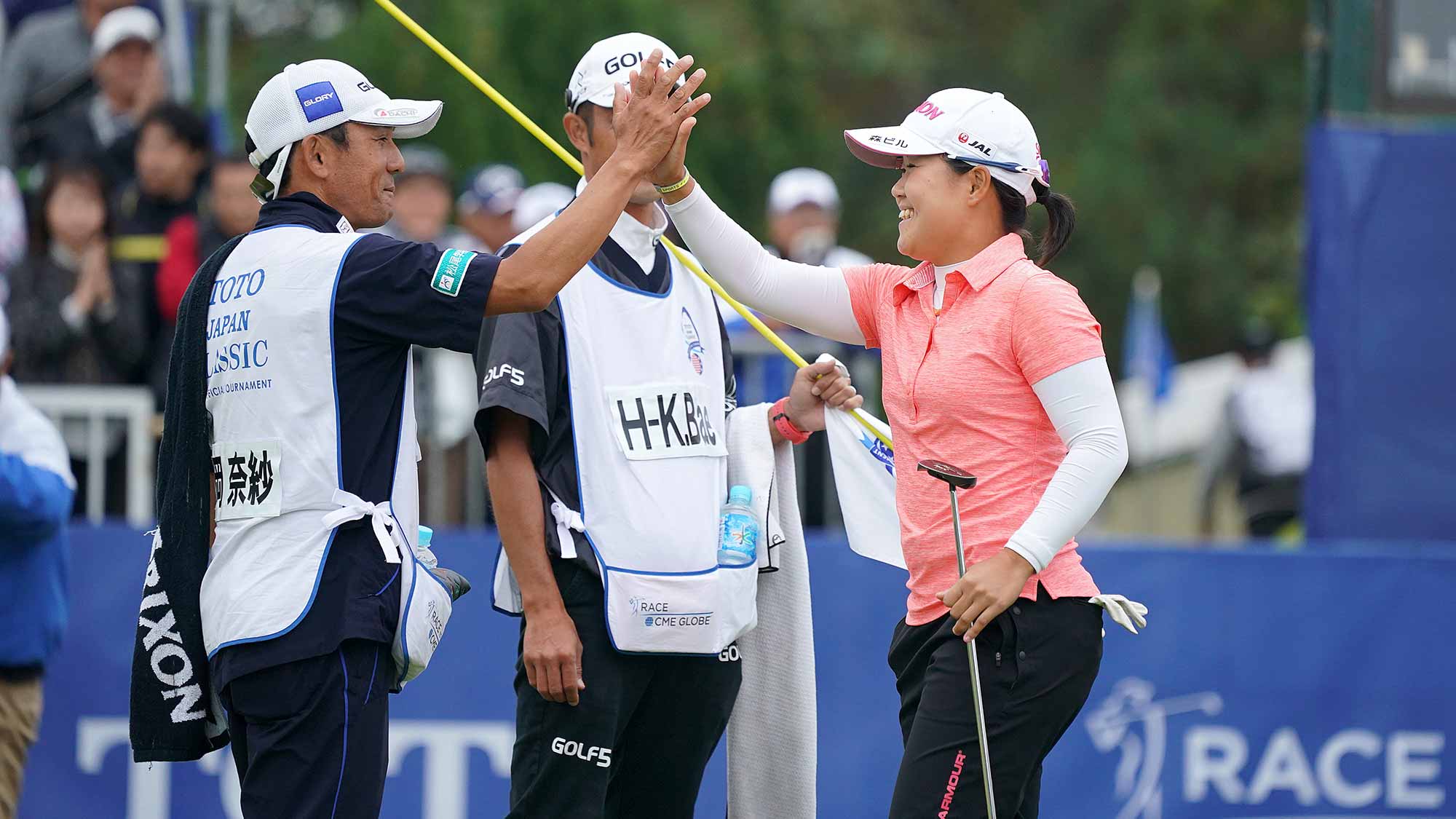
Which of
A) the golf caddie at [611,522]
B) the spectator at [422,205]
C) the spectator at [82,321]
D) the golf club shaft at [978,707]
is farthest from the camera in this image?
the spectator at [422,205]

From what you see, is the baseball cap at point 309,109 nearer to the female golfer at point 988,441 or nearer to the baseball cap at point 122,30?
the female golfer at point 988,441

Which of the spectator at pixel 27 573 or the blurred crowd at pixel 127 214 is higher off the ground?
the blurred crowd at pixel 127 214

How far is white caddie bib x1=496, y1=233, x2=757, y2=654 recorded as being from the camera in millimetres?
4273

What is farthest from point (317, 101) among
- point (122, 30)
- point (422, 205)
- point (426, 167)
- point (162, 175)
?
point (122, 30)

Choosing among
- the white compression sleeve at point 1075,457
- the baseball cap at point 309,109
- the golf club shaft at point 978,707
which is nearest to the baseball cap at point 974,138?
the white compression sleeve at point 1075,457

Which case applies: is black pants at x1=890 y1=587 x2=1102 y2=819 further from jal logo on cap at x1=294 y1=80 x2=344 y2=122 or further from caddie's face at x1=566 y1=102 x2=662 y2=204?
jal logo on cap at x1=294 y1=80 x2=344 y2=122

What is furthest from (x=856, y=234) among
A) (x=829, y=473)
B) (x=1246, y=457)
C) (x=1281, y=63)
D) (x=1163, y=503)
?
(x=829, y=473)

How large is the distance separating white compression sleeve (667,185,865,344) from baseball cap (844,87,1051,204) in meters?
0.40

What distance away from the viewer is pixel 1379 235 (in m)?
7.73

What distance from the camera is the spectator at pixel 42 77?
30.5ft

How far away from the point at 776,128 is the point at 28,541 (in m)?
15.9

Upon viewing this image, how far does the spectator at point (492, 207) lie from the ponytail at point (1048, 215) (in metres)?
4.81

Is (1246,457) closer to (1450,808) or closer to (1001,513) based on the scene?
(1450,808)

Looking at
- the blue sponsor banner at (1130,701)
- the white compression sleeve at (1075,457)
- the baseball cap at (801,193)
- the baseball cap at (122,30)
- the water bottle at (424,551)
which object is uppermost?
the baseball cap at (122,30)
